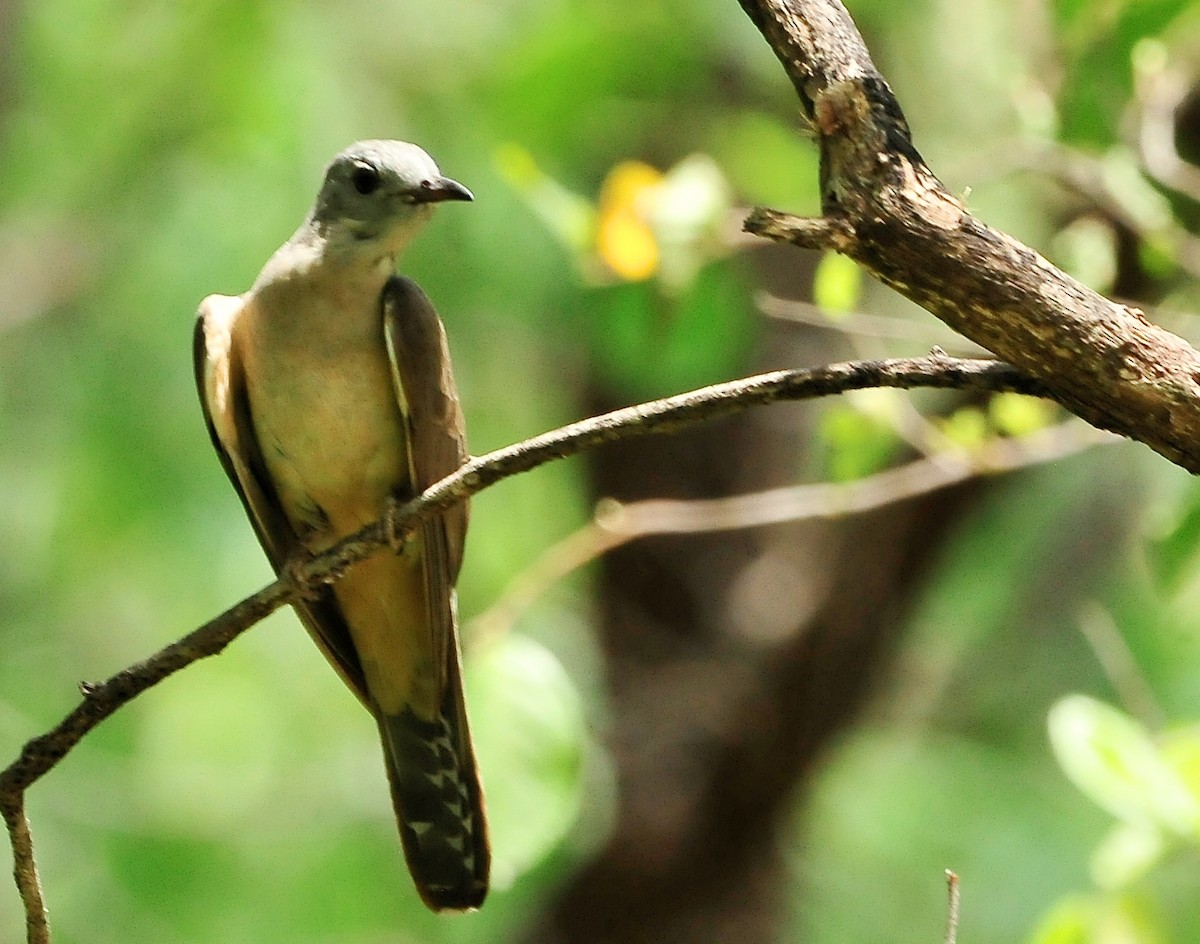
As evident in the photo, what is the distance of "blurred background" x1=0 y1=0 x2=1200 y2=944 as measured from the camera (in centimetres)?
647

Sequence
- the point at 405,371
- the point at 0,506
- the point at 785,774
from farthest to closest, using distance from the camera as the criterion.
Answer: the point at 0,506
the point at 785,774
the point at 405,371

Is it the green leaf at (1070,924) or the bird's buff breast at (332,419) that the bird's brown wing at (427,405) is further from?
the green leaf at (1070,924)

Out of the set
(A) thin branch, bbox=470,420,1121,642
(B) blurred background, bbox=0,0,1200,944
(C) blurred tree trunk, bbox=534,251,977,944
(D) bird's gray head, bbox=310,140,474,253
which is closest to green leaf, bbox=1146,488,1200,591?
(A) thin branch, bbox=470,420,1121,642

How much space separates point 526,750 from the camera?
3.21 meters

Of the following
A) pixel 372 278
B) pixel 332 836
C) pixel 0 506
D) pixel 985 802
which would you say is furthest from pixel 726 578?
pixel 0 506

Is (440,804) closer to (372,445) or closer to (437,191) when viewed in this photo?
(372,445)

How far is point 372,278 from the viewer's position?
3.72 meters

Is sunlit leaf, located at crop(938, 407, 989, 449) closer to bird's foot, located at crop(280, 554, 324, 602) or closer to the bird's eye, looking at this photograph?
the bird's eye

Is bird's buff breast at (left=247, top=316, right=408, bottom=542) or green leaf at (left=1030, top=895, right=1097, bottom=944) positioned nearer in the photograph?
green leaf at (left=1030, top=895, right=1097, bottom=944)

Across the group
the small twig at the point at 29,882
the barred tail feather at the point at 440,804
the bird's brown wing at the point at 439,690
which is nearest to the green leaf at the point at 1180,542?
the bird's brown wing at the point at 439,690

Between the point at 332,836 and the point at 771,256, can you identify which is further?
the point at 332,836

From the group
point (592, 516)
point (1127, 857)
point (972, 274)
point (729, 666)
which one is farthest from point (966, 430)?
point (592, 516)

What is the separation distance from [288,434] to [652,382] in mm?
2420

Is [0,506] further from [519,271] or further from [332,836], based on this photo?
[519,271]
